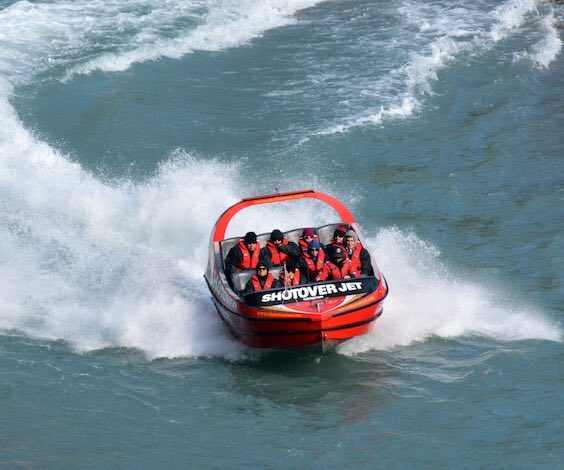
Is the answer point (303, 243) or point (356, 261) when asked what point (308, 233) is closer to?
point (303, 243)

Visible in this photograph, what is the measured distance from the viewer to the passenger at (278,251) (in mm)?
15219

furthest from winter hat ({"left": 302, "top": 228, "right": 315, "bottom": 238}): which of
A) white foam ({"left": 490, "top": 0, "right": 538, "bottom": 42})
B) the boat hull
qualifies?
white foam ({"left": 490, "top": 0, "right": 538, "bottom": 42})

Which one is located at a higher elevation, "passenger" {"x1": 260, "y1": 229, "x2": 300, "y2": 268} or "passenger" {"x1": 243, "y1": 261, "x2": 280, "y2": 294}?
"passenger" {"x1": 260, "y1": 229, "x2": 300, "y2": 268}

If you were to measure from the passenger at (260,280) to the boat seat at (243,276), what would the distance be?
511 mm

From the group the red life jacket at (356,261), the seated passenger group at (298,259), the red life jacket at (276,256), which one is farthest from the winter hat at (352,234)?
the red life jacket at (276,256)

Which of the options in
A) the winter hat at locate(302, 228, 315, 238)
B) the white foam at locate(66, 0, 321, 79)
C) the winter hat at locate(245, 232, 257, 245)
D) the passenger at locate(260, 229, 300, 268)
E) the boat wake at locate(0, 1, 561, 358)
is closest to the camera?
the boat wake at locate(0, 1, 561, 358)

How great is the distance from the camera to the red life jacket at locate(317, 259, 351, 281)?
14508mm

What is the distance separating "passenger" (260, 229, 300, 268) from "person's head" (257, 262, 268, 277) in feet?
2.81

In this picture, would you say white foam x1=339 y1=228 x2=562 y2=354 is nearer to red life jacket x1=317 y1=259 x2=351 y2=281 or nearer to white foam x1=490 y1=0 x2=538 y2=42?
red life jacket x1=317 y1=259 x2=351 y2=281

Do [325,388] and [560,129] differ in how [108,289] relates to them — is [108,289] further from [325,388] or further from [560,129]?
[560,129]

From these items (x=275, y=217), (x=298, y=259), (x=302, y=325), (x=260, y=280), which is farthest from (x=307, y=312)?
(x=275, y=217)

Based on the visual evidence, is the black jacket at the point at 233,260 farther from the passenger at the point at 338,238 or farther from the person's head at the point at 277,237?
the passenger at the point at 338,238

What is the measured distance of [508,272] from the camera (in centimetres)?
1683

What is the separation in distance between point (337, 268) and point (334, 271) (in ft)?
0.24
